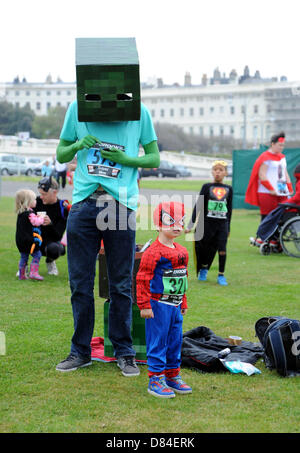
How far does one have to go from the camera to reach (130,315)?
17.0 feet

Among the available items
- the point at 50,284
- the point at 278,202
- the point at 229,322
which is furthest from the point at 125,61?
the point at 278,202

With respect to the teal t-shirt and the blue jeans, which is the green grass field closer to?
the blue jeans

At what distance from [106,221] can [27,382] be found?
1.21 m

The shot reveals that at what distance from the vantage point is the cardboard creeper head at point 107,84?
4.73 meters

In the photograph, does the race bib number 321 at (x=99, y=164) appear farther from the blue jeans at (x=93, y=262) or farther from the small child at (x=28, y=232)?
the small child at (x=28, y=232)

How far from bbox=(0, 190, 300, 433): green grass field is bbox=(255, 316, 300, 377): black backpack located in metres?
0.09

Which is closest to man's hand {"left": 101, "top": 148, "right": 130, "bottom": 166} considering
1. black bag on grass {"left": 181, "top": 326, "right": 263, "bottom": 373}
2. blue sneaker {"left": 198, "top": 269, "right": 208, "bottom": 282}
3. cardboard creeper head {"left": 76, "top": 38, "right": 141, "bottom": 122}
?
cardboard creeper head {"left": 76, "top": 38, "right": 141, "bottom": 122}

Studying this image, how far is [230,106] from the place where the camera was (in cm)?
14512

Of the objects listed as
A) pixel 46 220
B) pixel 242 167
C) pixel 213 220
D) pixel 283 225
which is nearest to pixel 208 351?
pixel 213 220

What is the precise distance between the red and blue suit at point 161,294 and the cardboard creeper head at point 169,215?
0.15m

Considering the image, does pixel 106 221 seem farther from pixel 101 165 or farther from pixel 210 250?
pixel 210 250

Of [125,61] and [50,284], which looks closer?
[125,61]

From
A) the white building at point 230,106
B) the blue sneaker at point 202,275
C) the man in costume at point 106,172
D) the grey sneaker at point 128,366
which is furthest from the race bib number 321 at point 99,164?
the white building at point 230,106
